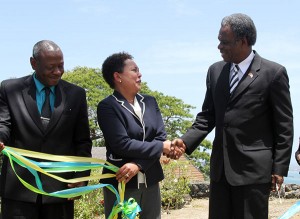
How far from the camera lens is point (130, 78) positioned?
15.4 feet

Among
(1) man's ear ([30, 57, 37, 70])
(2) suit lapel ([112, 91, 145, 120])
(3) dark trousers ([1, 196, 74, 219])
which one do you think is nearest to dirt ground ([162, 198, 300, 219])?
(2) suit lapel ([112, 91, 145, 120])

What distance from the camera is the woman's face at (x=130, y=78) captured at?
4.70 m

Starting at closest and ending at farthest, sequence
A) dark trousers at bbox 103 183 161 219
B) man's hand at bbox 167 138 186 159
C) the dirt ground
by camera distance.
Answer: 1. dark trousers at bbox 103 183 161 219
2. man's hand at bbox 167 138 186 159
3. the dirt ground

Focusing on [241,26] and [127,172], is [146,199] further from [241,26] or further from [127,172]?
[241,26]

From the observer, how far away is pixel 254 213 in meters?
4.44

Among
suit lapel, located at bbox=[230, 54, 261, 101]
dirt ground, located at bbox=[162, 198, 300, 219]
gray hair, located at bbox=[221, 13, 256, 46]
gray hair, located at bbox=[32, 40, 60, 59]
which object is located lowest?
dirt ground, located at bbox=[162, 198, 300, 219]

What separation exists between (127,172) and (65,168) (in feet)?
1.67

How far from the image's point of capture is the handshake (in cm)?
466

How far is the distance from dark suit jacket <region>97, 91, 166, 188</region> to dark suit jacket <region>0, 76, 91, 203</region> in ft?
0.72

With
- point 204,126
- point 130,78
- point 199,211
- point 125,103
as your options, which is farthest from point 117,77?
point 199,211

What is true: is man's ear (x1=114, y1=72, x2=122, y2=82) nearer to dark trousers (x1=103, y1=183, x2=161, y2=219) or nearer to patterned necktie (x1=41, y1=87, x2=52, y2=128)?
patterned necktie (x1=41, y1=87, x2=52, y2=128)

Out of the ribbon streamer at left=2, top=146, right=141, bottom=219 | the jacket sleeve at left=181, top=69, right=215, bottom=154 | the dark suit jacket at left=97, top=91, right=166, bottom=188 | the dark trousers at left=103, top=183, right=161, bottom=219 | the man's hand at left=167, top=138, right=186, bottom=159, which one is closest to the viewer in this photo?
the ribbon streamer at left=2, top=146, right=141, bottom=219

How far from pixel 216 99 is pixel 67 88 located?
131cm

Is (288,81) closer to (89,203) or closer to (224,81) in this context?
(224,81)
